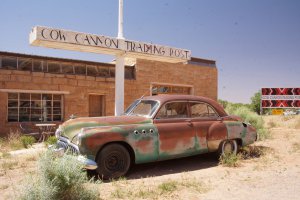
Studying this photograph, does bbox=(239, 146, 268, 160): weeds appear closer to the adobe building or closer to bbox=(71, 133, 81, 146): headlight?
bbox=(71, 133, 81, 146): headlight

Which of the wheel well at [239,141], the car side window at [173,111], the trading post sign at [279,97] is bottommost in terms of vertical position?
the wheel well at [239,141]

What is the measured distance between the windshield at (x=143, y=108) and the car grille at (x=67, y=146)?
5.27 ft

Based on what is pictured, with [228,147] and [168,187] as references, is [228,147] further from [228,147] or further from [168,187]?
[168,187]

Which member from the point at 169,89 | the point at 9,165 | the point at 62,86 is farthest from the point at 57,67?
the point at 9,165

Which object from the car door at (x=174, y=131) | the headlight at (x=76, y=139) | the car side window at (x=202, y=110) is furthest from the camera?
the car side window at (x=202, y=110)

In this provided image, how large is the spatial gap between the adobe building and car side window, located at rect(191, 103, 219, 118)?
8.87m

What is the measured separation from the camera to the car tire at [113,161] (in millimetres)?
5398

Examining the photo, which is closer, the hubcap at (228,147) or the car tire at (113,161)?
the car tire at (113,161)

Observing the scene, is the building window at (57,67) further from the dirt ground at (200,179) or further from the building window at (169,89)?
the dirt ground at (200,179)

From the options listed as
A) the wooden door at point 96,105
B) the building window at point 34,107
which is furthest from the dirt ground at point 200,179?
the wooden door at point 96,105

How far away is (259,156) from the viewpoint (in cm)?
777

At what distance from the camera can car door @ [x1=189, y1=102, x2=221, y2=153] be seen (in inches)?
263

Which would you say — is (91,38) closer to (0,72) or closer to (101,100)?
(0,72)

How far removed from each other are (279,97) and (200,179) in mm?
16007
